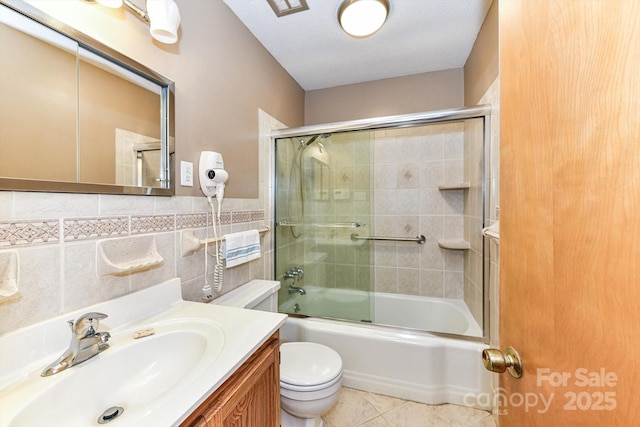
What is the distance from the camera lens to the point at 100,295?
2.80 ft

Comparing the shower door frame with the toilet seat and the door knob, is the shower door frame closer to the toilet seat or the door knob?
the toilet seat

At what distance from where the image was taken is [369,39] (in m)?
1.84

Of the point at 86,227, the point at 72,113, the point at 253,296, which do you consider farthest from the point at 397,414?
the point at 72,113

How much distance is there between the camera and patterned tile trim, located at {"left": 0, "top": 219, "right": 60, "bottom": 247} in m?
0.65

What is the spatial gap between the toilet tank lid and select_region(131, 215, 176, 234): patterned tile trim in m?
0.48

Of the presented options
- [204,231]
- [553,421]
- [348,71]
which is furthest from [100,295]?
[348,71]

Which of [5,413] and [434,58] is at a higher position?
[434,58]

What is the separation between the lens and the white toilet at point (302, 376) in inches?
46.3

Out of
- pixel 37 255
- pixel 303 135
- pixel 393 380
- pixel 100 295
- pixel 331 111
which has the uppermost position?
pixel 331 111

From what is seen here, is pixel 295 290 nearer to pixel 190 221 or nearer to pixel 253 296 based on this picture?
pixel 253 296

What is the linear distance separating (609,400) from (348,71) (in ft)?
8.22

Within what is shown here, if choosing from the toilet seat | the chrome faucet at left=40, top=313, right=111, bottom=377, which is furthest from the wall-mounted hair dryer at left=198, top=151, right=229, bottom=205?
the toilet seat

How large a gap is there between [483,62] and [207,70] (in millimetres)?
1776

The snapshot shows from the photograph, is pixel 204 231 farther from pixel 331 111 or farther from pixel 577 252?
pixel 331 111
